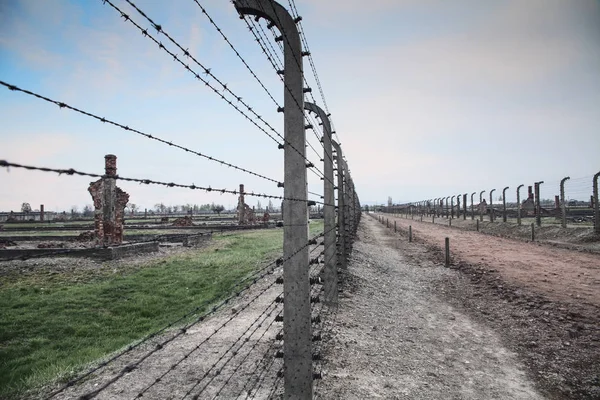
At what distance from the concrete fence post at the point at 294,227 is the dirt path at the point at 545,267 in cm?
679

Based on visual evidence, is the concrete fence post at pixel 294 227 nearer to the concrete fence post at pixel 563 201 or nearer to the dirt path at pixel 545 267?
the dirt path at pixel 545 267

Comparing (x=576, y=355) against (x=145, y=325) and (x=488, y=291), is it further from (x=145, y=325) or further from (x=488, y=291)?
(x=145, y=325)

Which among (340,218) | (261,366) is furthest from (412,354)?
(340,218)

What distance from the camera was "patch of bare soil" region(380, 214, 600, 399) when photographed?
495 centimetres

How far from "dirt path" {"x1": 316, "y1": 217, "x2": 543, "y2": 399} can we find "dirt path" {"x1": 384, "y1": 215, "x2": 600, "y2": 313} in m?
2.66

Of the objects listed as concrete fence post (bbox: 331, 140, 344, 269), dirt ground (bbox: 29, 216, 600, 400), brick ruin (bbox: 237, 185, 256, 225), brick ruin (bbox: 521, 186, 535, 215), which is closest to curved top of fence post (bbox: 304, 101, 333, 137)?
concrete fence post (bbox: 331, 140, 344, 269)

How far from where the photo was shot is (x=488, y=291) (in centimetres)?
896

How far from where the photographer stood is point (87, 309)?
8391mm

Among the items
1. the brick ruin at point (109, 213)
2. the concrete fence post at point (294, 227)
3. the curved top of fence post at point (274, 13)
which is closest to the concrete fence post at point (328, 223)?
the curved top of fence post at point (274, 13)

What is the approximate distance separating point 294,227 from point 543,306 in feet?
22.4

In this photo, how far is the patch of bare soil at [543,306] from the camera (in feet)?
16.2

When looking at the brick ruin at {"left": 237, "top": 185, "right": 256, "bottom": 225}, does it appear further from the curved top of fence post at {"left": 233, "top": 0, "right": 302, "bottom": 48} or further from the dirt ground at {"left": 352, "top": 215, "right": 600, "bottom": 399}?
the curved top of fence post at {"left": 233, "top": 0, "right": 302, "bottom": 48}

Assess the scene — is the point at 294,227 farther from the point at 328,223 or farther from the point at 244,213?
the point at 244,213

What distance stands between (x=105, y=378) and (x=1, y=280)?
9553 millimetres
